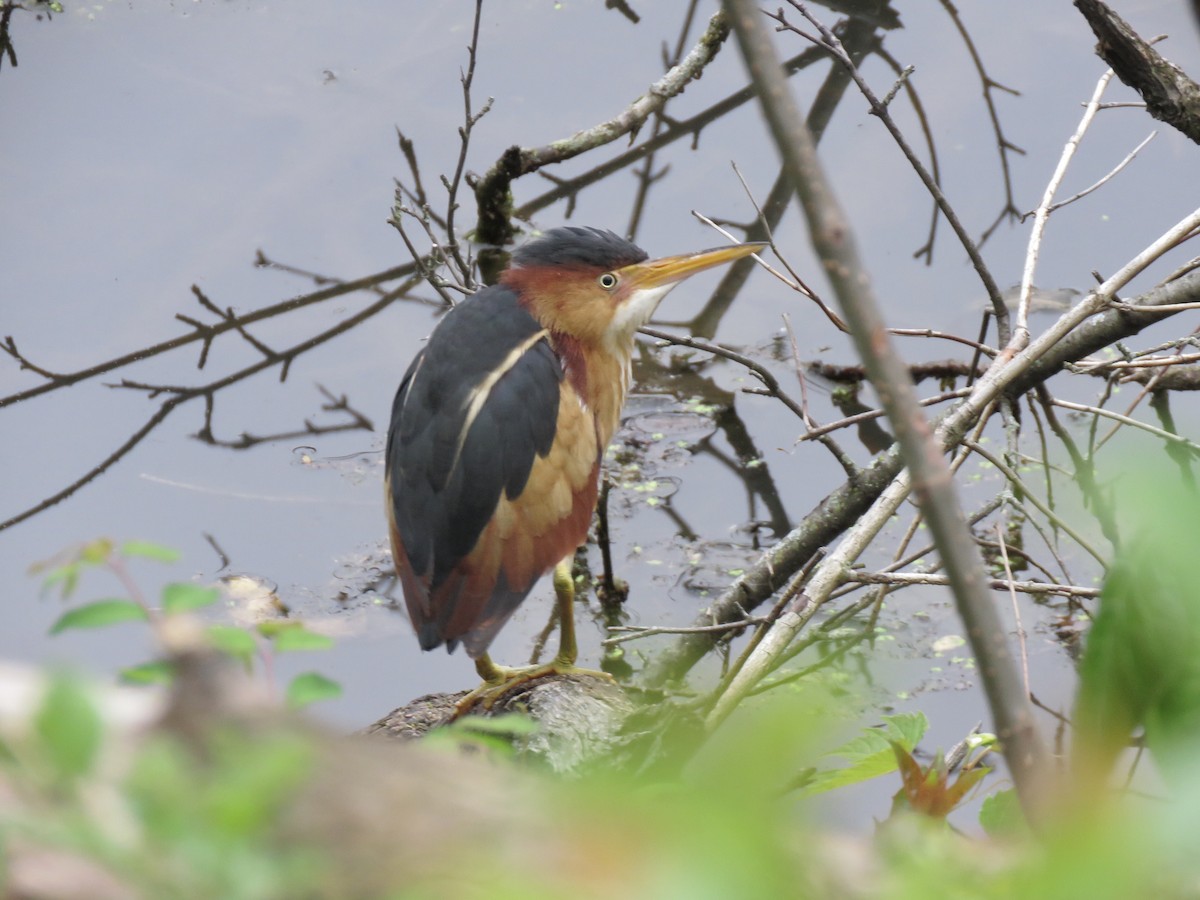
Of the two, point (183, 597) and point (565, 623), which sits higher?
point (565, 623)

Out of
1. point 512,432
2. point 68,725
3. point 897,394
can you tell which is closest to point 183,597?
point 68,725

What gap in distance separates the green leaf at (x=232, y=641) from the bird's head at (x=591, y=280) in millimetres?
2312

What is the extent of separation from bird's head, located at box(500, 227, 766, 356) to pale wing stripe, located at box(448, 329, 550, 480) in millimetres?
186

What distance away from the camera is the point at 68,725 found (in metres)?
0.59

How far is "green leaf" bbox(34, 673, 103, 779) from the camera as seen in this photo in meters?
0.59

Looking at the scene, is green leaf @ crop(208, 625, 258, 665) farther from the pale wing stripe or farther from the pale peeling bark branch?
the pale wing stripe

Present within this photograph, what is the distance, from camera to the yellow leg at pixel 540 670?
293 cm

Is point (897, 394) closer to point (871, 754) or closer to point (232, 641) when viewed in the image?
point (232, 641)

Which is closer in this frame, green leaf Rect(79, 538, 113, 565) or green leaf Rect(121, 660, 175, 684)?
green leaf Rect(121, 660, 175, 684)

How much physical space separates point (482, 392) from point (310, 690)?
1.98 m

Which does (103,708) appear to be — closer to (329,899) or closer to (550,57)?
(329,899)

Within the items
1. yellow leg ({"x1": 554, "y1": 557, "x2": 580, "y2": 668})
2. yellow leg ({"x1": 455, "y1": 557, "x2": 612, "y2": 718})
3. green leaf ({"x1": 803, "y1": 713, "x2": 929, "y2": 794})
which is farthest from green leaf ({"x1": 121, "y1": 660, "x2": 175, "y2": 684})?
yellow leg ({"x1": 554, "y1": 557, "x2": 580, "y2": 668})

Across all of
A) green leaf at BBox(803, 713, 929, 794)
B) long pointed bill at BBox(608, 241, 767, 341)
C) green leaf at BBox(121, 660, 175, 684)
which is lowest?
green leaf at BBox(803, 713, 929, 794)

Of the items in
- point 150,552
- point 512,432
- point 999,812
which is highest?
point 512,432
